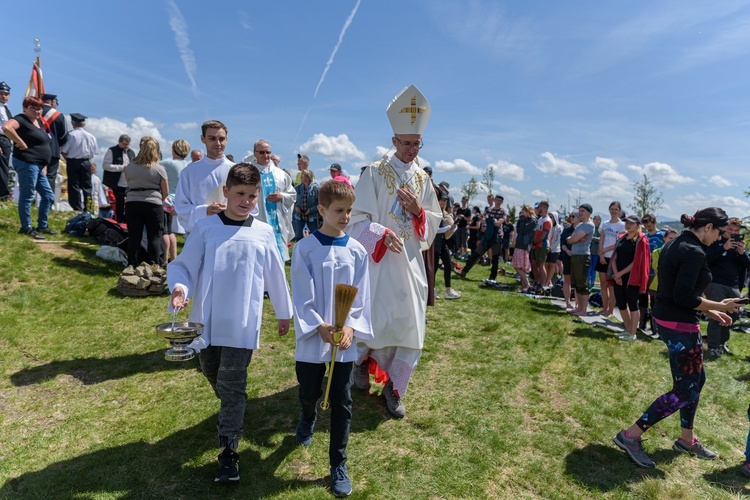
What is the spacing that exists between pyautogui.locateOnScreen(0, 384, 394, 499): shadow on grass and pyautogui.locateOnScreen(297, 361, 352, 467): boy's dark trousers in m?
0.31

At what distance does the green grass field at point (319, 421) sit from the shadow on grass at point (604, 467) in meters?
0.02

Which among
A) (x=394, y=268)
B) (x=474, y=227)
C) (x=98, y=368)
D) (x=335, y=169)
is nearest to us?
(x=394, y=268)

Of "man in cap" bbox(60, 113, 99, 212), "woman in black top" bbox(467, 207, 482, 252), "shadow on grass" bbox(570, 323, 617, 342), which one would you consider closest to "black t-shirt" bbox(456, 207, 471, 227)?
"woman in black top" bbox(467, 207, 482, 252)

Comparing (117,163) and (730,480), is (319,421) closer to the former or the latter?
(730,480)

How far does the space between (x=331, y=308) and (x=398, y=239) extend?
1.06 m

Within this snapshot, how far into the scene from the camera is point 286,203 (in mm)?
6570

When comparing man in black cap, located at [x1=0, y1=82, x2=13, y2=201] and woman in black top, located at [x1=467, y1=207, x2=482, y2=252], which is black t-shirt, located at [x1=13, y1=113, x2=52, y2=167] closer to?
man in black cap, located at [x1=0, y1=82, x2=13, y2=201]

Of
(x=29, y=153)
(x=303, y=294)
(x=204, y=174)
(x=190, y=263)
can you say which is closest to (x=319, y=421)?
(x=303, y=294)

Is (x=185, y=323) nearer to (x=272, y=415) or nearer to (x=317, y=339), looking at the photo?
(x=317, y=339)

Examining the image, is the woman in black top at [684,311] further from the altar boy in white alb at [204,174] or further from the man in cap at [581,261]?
the man in cap at [581,261]

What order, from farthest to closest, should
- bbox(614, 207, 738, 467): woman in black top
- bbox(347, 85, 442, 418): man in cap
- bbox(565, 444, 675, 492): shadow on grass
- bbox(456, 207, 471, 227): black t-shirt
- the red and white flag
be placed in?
1. bbox(456, 207, 471, 227): black t-shirt
2. the red and white flag
3. bbox(347, 85, 442, 418): man in cap
4. bbox(614, 207, 738, 467): woman in black top
5. bbox(565, 444, 675, 492): shadow on grass

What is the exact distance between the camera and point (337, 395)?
2961 millimetres

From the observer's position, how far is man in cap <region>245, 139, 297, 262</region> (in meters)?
6.20

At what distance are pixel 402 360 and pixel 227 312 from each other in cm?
178
